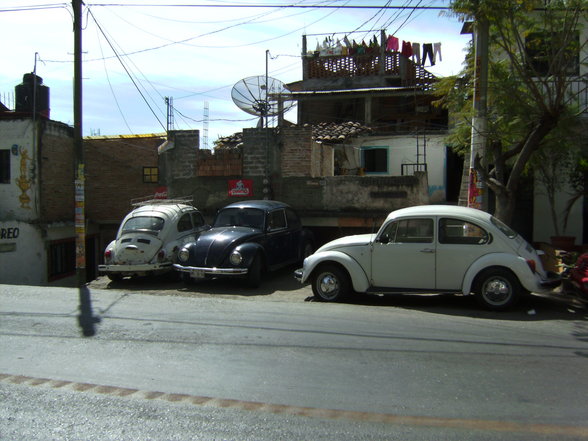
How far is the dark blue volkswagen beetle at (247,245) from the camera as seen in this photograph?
33.8 ft

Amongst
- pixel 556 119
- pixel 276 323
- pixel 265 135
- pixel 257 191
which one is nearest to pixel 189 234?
pixel 257 191

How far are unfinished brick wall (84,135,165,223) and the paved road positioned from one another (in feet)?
33.9

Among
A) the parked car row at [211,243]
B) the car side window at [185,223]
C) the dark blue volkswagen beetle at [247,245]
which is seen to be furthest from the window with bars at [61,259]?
the dark blue volkswagen beetle at [247,245]

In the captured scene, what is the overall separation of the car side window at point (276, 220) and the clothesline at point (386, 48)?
14.7 m

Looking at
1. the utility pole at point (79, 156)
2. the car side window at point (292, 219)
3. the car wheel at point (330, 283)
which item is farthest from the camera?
the car side window at point (292, 219)

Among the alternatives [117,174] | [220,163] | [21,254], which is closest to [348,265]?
[220,163]

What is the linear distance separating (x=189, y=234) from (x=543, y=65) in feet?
31.8

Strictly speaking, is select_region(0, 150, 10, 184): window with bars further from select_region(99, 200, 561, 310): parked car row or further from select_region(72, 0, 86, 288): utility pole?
select_region(99, 200, 561, 310): parked car row

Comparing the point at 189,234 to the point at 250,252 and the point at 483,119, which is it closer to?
the point at 250,252

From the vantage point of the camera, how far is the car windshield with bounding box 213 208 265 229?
1154cm

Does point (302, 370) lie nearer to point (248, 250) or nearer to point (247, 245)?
point (248, 250)

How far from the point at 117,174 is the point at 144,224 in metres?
7.17

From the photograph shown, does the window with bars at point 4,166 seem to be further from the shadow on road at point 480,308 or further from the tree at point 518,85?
the tree at point 518,85

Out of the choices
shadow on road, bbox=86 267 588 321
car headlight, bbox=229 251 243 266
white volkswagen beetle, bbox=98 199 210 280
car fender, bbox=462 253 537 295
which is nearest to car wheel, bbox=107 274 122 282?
white volkswagen beetle, bbox=98 199 210 280
